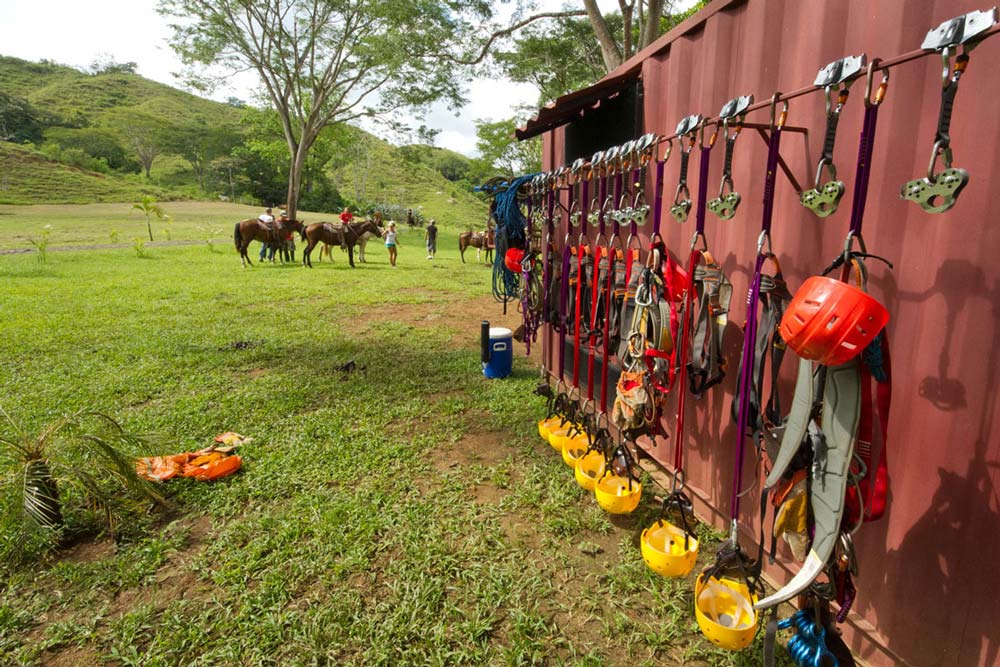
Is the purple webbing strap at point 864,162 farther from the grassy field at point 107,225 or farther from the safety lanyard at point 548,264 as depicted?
the grassy field at point 107,225

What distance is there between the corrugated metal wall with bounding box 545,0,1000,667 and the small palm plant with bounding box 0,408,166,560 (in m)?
3.71

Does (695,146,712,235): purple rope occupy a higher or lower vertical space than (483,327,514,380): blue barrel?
higher

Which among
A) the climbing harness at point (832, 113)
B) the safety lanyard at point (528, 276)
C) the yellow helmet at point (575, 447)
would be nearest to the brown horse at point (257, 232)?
the safety lanyard at point (528, 276)

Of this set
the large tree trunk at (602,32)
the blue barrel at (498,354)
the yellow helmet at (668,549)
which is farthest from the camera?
the large tree trunk at (602,32)

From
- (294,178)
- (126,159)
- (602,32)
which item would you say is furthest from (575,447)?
(126,159)

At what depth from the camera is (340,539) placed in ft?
9.36

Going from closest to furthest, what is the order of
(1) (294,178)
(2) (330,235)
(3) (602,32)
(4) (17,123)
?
(3) (602,32) → (2) (330,235) → (1) (294,178) → (4) (17,123)

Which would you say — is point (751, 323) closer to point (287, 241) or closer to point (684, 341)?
point (684, 341)

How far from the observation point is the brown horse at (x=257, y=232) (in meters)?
15.1

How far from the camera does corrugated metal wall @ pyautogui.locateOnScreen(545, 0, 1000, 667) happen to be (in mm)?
1521

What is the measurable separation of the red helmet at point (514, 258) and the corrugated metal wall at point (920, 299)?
9.71ft

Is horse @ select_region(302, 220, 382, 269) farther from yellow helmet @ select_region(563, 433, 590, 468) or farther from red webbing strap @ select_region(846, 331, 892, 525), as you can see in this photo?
red webbing strap @ select_region(846, 331, 892, 525)

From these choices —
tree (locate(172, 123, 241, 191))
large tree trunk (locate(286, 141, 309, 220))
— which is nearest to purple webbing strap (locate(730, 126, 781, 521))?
large tree trunk (locate(286, 141, 309, 220))

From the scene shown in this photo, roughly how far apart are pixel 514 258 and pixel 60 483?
155 inches
